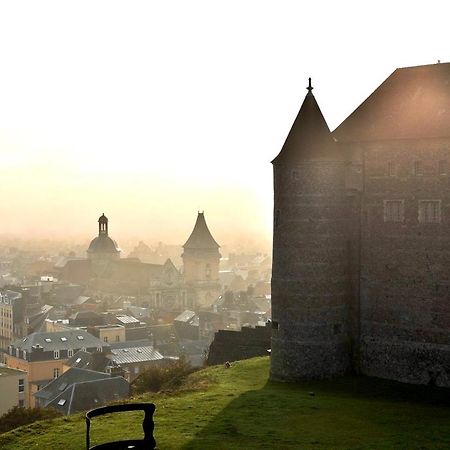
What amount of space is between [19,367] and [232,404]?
64417mm

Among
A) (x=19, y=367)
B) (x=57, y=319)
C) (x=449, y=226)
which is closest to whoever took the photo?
(x=449, y=226)

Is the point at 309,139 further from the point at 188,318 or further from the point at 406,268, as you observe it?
the point at 188,318

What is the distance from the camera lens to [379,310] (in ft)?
136

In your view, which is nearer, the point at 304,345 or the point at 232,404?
the point at 232,404

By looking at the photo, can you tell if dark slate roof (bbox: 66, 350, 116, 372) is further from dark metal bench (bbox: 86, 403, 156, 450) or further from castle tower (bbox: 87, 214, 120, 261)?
castle tower (bbox: 87, 214, 120, 261)

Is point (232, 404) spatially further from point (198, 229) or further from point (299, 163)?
point (198, 229)

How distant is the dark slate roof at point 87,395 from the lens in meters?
68.9

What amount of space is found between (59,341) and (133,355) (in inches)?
365

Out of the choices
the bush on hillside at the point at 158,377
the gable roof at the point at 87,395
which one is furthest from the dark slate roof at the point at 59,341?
the bush on hillside at the point at 158,377

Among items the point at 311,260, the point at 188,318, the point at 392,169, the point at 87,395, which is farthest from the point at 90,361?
the point at 392,169


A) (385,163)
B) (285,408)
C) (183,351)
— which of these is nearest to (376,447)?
(285,408)

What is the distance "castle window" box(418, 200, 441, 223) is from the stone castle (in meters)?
0.05

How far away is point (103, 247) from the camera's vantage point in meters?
184

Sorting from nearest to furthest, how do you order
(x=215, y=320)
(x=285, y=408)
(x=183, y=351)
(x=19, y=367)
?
(x=285, y=408) < (x=19, y=367) < (x=183, y=351) < (x=215, y=320)
